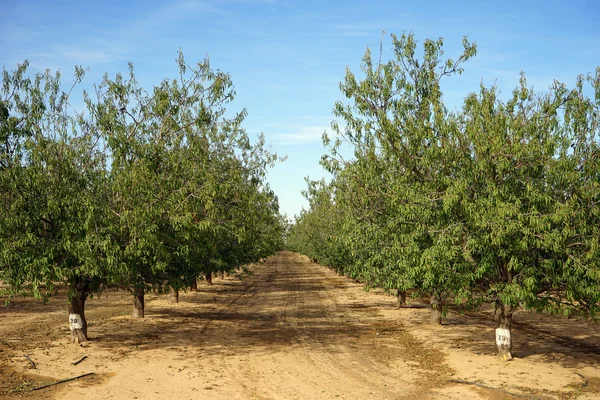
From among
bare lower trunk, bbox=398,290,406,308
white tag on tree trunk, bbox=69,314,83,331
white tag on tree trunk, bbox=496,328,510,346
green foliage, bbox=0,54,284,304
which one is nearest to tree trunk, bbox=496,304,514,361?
white tag on tree trunk, bbox=496,328,510,346

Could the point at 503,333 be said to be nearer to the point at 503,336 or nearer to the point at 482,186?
the point at 503,336

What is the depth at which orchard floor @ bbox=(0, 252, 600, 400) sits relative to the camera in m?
14.9

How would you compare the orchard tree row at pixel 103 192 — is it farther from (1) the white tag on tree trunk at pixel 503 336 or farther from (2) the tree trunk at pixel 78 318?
(1) the white tag on tree trunk at pixel 503 336

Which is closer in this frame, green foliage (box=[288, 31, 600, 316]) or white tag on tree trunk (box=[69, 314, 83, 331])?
green foliage (box=[288, 31, 600, 316])

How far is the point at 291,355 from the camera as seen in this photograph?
19.7 meters

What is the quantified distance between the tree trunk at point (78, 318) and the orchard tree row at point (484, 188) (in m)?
10.2

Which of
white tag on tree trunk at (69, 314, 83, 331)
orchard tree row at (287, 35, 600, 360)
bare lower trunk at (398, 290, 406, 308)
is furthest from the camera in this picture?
bare lower trunk at (398, 290, 406, 308)

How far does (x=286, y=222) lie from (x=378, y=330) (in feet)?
338

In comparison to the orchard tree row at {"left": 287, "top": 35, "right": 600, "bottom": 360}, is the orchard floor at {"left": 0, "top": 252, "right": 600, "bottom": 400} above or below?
below

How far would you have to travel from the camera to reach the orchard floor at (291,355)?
1493 cm

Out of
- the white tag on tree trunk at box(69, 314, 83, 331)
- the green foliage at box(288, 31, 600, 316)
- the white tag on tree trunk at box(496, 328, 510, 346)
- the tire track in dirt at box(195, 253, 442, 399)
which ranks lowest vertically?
the tire track in dirt at box(195, 253, 442, 399)

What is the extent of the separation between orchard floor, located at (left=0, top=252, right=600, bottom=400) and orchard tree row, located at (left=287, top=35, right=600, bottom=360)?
2357 mm

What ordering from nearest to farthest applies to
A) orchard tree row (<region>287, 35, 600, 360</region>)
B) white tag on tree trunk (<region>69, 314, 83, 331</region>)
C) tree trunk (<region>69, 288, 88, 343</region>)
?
1. orchard tree row (<region>287, 35, 600, 360</region>)
2. tree trunk (<region>69, 288, 88, 343</region>)
3. white tag on tree trunk (<region>69, 314, 83, 331</region>)

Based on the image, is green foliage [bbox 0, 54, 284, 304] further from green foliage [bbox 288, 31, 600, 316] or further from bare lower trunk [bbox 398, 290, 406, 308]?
bare lower trunk [bbox 398, 290, 406, 308]
